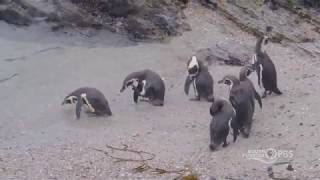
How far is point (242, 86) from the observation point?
29.0ft

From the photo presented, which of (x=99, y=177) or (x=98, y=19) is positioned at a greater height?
(x=98, y=19)

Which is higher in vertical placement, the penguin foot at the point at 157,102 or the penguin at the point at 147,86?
the penguin at the point at 147,86

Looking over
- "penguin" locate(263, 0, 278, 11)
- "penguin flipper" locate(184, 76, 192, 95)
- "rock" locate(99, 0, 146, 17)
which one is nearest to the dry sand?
"penguin flipper" locate(184, 76, 192, 95)

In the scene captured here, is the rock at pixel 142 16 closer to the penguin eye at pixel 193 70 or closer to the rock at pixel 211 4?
the rock at pixel 211 4

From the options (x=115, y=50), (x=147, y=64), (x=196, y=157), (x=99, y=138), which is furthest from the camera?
(x=115, y=50)

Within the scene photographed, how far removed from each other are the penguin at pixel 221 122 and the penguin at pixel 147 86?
187 centimetres

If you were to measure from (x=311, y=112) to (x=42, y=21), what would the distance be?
675cm

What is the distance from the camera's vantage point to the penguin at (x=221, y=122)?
26.0 ft

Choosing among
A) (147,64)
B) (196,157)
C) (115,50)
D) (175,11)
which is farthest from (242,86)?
(175,11)

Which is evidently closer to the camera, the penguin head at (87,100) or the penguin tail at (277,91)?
the penguin head at (87,100)

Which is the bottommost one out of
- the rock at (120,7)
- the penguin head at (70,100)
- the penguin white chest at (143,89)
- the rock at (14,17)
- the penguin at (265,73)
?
the penguin head at (70,100)

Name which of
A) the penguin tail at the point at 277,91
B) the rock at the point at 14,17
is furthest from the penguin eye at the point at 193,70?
the rock at the point at 14,17

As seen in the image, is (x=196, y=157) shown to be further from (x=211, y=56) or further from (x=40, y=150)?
(x=211, y=56)

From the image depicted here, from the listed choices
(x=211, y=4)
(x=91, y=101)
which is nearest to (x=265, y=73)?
(x=91, y=101)
